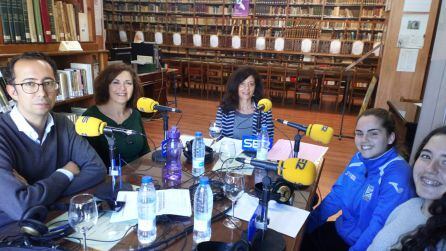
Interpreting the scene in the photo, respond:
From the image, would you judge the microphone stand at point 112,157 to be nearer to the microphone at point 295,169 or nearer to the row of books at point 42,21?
the microphone at point 295,169

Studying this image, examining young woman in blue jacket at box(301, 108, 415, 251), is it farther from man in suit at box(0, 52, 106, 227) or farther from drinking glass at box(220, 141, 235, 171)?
man in suit at box(0, 52, 106, 227)

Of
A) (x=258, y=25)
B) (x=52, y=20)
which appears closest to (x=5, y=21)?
(x=52, y=20)

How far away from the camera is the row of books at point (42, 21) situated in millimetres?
2367

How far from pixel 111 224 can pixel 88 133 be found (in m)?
0.39

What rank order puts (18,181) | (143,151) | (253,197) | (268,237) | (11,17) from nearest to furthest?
(268,237) < (18,181) < (253,197) < (143,151) < (11,17)

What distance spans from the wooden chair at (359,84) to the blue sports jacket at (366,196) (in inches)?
208

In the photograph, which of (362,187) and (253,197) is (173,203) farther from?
(362,187)

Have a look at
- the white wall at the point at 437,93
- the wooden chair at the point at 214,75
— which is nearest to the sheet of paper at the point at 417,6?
the white wall at the point at 437,93

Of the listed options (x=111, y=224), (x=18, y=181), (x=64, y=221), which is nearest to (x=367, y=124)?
(x=111, y=224)

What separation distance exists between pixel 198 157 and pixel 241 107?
38.9 inches

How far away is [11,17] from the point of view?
237 centimetres

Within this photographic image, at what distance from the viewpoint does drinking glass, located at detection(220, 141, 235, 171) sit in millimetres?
1821

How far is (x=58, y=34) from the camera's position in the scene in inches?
112

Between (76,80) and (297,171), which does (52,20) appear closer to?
(76,80)
